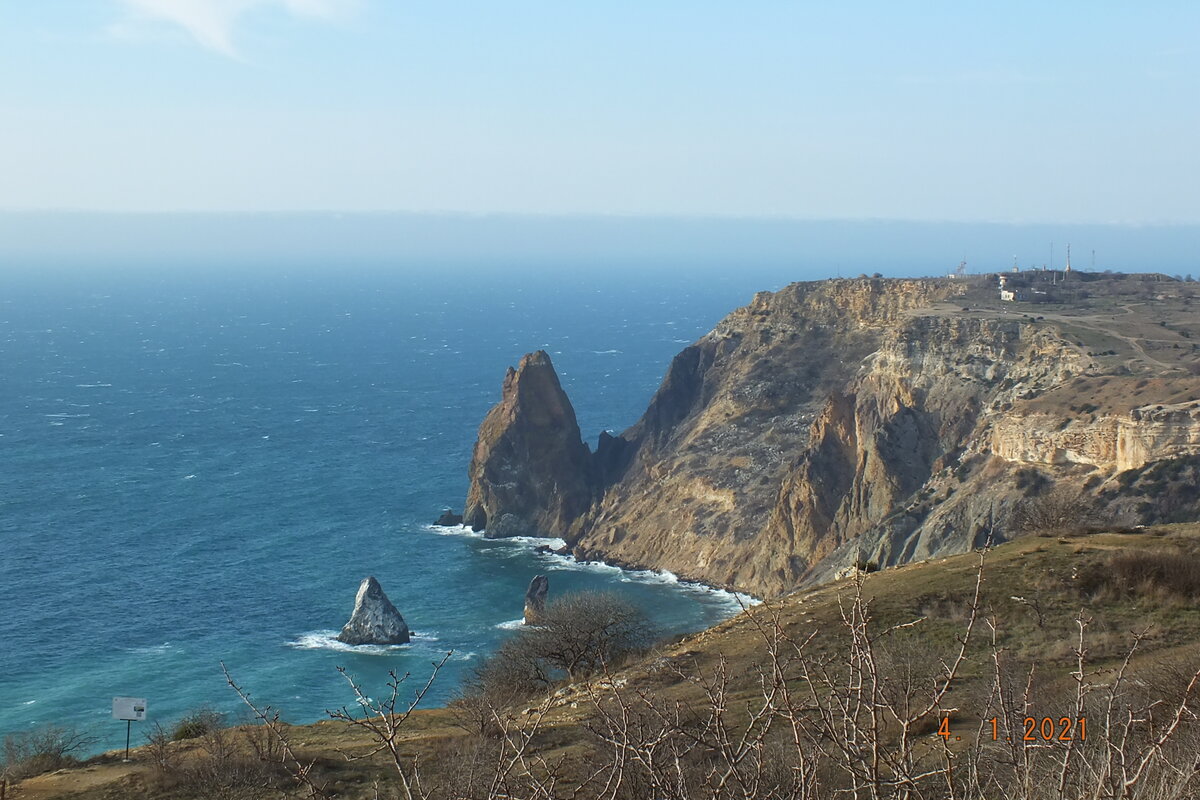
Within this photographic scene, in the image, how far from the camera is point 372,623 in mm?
61469

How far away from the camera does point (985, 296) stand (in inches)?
3752

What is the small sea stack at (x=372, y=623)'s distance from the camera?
61312 millimetres

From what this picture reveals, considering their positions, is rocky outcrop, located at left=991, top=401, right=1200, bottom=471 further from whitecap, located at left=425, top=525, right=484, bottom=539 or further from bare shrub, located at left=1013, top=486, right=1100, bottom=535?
whitecap, located at left=425, top=525, right=484, bottom=539

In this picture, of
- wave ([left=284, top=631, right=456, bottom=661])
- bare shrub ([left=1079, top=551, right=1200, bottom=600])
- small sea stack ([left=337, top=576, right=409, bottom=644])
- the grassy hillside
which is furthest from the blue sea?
bare shrub ([left=1079, top=551, right=1200, bottom=600])

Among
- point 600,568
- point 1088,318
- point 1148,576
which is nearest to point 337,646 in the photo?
point 600,568

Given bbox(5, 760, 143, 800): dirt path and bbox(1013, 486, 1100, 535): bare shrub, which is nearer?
bbox(5, 760, 143, 800): dirt path

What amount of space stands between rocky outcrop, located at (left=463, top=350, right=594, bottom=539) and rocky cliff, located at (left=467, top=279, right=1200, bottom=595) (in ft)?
0.50

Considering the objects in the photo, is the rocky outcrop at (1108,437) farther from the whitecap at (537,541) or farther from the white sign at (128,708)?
the white sign at (128,708)

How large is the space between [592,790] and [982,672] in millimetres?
10619

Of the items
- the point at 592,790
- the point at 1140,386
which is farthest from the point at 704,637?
the point at 1140,386

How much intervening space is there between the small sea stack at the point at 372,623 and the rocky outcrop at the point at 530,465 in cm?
2393

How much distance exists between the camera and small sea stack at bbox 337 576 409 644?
6131 centimetres

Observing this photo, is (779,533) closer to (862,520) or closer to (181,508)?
(862,520)

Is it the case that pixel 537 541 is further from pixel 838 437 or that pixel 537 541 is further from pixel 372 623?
pixel 372 623
